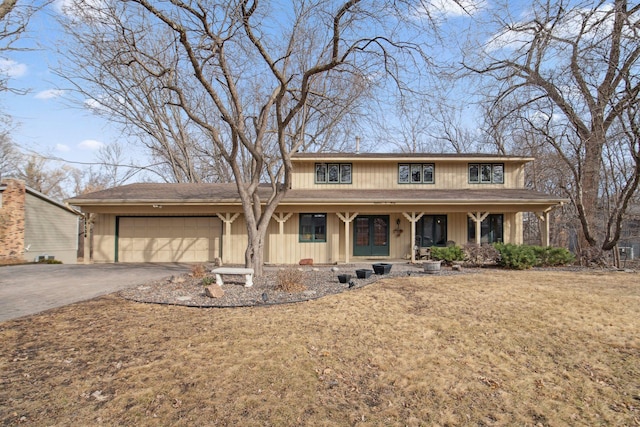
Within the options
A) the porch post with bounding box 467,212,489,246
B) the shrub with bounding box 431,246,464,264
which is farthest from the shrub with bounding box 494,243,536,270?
the porch post with bounding box 467,212,489,246

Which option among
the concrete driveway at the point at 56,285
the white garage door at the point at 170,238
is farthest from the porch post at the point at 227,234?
Result: the concrete driveway at the point at 56,285

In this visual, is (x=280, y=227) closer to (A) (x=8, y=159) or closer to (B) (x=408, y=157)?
(B) (x=408, y=157)

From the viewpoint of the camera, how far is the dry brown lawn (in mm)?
3422

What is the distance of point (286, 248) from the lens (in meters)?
15.1

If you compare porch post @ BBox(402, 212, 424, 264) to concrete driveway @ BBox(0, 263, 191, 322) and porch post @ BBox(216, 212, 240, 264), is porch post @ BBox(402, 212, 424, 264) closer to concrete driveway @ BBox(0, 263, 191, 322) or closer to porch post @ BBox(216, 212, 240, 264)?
porch post @ BBox(216, 212, 240, 264)

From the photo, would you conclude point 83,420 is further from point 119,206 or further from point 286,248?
point 119,206

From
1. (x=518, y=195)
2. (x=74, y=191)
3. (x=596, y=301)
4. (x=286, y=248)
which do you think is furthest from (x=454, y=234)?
(x=74, y=191)

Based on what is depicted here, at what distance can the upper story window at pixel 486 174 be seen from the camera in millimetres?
16688

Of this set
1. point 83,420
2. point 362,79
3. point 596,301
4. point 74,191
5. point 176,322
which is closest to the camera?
point 83,420

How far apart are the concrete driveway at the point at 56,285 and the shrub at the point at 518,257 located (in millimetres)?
11169

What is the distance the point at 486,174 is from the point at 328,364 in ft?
48.8

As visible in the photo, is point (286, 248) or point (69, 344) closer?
point (69, 344)

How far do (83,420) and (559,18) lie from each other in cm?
1534

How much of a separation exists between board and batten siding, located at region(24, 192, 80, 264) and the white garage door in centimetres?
720
